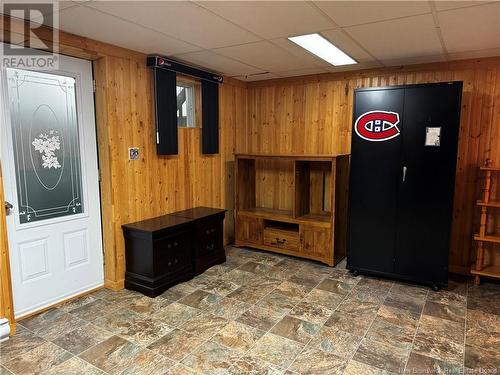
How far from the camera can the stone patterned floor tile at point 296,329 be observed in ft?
9.15

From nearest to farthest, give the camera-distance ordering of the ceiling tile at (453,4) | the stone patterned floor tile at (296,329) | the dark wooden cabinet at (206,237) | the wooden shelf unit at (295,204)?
the ceiling tile at (453,4) → the stone patterned floor tile at (296,329) → the dark wooden cabinet at (206,237) → the wooden shelf unit at (295,204)

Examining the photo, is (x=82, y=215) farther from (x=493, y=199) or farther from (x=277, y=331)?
(x=493, y=199)

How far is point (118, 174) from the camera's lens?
358 cm

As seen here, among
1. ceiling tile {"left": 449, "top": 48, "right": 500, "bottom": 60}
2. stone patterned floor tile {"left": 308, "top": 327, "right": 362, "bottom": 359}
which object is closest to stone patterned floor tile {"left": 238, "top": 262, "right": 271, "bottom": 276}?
stone patterned floor tile {"left": 308, "top": 327, "right": 362, "bottom": 359}

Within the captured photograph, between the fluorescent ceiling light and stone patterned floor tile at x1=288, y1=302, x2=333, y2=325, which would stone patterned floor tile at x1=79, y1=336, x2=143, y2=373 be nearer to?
stone patterned floor tile at x1=288, y1=302, x2=333, y2=325

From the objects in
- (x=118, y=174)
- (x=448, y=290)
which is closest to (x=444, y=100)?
(x=448, y=290)

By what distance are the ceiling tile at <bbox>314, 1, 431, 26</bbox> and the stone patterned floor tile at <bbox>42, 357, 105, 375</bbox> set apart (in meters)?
2.92

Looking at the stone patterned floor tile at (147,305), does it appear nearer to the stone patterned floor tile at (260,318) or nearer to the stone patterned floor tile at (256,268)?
the stone patterned floor tile at (260,318)

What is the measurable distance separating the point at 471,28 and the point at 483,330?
2.51 meters

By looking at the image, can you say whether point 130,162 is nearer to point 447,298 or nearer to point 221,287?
point 221,287

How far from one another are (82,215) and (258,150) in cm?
280

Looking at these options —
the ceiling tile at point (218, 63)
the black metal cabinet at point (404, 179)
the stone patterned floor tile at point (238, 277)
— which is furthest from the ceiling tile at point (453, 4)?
the stone patterned floor tile at point (238, 277)

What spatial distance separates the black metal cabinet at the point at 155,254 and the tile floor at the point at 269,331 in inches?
5.2

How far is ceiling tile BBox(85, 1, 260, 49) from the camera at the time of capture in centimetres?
237
